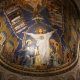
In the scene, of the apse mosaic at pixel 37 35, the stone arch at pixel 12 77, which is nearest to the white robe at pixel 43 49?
the apse mosaic at pixel 37 35

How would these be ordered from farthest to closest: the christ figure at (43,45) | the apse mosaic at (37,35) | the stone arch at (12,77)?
1. the christ figure at (43,45)
2. the stone arch at (12,77)
3. the apse mosaic at (37,35)

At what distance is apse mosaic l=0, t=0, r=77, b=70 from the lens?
12.4 meters

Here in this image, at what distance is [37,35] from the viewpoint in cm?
1430

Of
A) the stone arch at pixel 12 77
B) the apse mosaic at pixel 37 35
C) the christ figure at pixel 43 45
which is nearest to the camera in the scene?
the apse mosaic at pixel 37 35

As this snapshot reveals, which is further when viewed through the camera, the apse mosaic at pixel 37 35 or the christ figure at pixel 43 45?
the christ figure at pixel 43 45

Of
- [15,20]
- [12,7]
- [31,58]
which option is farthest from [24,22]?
[31,58]

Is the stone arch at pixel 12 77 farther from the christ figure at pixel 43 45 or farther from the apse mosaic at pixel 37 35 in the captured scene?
the christ figure at pixel 43 45

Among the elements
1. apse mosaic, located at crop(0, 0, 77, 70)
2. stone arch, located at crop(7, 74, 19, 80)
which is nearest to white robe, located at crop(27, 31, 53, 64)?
apse mosaic, located at crop(0, 0, 77, 70)

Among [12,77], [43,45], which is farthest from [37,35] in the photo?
[12,77]

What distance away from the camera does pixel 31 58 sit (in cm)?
1444

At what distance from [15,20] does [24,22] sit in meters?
0.60

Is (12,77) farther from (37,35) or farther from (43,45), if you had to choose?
(37,35)

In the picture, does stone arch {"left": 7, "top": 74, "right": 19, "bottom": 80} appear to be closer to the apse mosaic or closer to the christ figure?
the apse mosaic

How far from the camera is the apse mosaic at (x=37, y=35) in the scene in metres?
12.4
